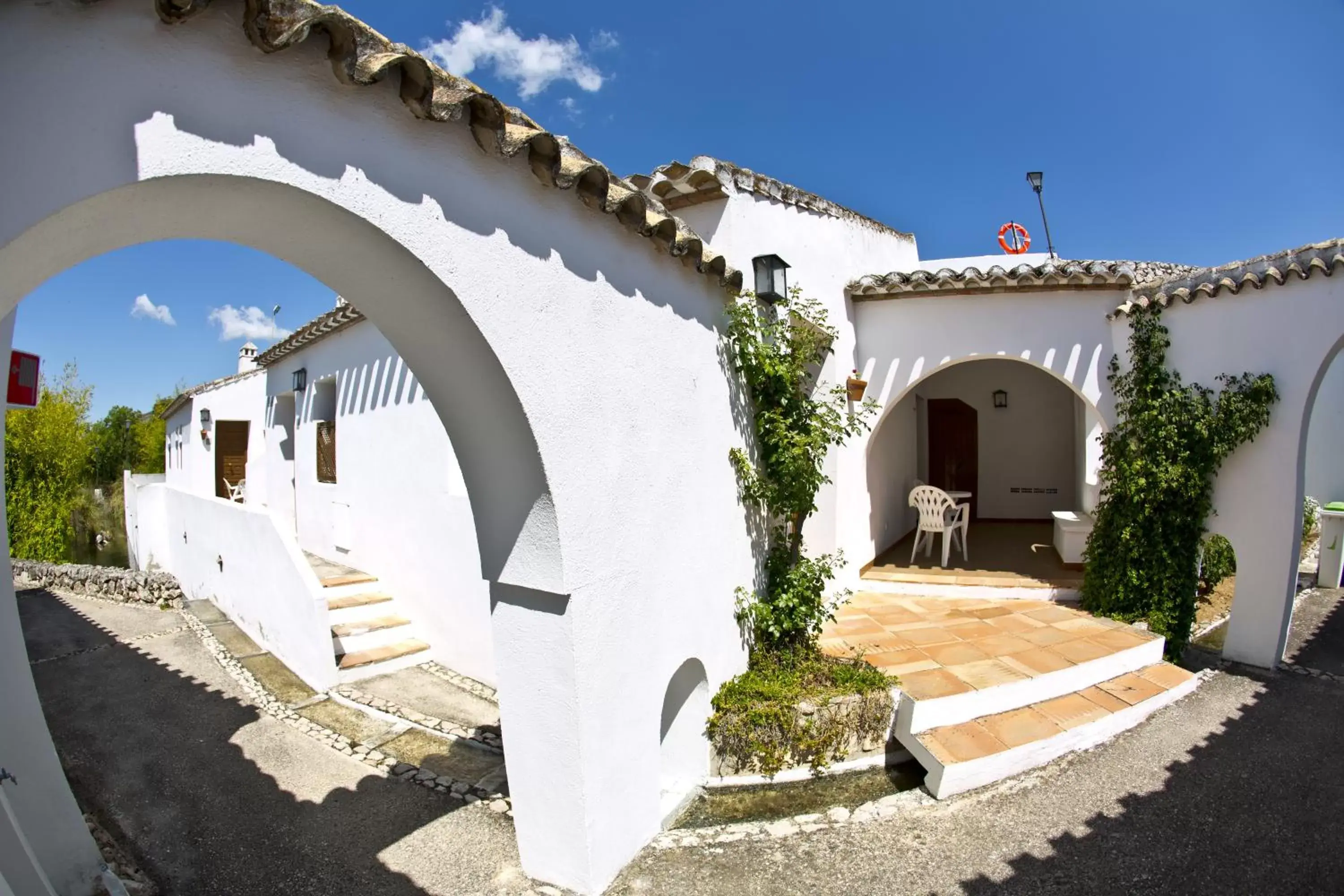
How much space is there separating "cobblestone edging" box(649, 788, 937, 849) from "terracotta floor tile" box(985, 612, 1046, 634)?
9.15ft

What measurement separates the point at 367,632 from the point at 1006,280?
9.07m

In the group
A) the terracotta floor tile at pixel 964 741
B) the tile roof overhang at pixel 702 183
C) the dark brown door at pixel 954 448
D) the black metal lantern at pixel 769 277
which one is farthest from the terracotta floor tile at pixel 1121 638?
the dark brown door at pixel 954 448

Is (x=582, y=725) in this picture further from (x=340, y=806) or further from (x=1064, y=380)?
(x=1064, y=380)

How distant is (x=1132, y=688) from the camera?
579 cm

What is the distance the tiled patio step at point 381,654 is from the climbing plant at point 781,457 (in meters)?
4.93

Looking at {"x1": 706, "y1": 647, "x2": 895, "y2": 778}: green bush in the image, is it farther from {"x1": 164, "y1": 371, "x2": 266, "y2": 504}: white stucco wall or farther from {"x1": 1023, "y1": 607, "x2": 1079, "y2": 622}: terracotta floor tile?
{"x1": 164, "y1": 371, "x2": 266, "y2": 504}: white stucco wall

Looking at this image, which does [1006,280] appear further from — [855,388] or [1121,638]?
[1121,638]

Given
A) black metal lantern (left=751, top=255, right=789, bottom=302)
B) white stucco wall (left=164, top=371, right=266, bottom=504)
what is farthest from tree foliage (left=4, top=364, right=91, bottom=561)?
black metal lantern (left=751, top=255, right=789, bottom=302)

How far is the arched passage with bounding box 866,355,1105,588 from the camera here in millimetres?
11742

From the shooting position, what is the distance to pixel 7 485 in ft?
59.6

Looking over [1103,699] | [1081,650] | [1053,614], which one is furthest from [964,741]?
[1053,614]

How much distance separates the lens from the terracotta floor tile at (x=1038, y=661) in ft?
18.3

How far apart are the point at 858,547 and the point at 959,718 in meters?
3.63

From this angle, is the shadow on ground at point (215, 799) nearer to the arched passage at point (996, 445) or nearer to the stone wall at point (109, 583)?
the stone wall at point (109, 583)
